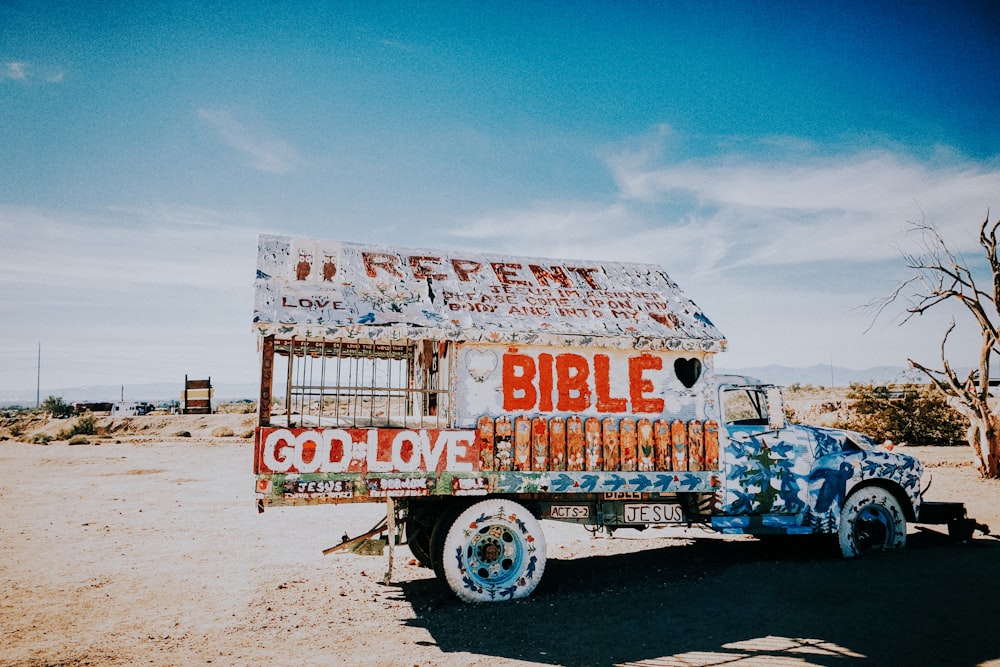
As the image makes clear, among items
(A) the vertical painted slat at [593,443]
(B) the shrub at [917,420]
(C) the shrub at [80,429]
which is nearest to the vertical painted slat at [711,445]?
(A) the vertical painted slat at [593,443]

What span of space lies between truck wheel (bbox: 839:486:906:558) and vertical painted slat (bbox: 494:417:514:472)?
464 cm

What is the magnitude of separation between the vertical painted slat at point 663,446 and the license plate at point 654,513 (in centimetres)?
54

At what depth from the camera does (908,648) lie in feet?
18.0

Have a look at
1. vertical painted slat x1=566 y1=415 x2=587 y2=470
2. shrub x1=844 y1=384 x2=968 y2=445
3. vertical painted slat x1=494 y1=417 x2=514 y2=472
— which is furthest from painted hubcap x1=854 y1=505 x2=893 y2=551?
shrub x1=844 y1=384 x2=968 y2=445

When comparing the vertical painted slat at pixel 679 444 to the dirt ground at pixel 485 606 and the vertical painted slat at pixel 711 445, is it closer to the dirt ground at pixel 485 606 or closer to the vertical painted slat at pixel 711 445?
the vertical painted slat at pixel 711 445

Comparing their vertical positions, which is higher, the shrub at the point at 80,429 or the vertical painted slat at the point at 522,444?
the vertical painted slat at the point at 522,444

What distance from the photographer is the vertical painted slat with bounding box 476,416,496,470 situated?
23.5 ft

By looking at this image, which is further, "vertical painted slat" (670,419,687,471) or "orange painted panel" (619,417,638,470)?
"vertical painted slat" (670,419,687,471)

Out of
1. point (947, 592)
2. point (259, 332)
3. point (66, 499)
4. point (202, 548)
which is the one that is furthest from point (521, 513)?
point (66, 499)

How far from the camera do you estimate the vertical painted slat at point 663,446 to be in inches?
300

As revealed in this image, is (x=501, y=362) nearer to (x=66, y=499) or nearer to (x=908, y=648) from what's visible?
(x=908, y=648)

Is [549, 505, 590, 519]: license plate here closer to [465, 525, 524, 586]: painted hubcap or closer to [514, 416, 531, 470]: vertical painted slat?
[465, 525, 524, 586]: painted hubcap

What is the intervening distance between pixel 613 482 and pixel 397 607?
2784 millimetres

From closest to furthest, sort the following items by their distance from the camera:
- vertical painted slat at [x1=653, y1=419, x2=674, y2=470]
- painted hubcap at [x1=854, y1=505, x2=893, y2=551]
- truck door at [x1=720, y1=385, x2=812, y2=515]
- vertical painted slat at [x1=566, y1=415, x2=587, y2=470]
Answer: vertical painted slat at [x1=566, y1=415, x2=587, y2=470] → vertical painted slat at [x1=653, y1=419, x2=674, y2=470] → truck door at [x1=720, y1=385, x2=812, y2=515] → painted hubcap at [x1=854, y1=505, x2=893, y2=551]
